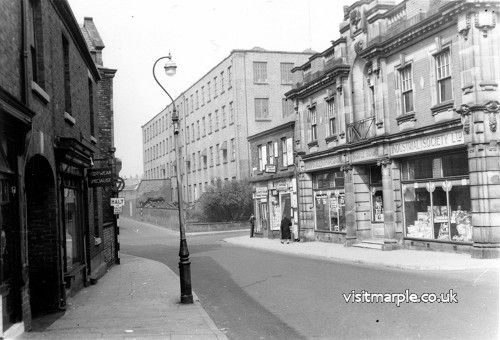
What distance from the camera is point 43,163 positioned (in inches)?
389

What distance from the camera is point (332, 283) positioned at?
12.7m

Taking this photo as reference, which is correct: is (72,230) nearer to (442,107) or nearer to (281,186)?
(442,107)

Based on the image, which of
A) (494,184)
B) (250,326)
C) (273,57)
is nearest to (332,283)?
(250,326)

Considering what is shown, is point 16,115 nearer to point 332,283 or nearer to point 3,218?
point 3,218

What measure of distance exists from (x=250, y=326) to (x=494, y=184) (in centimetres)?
1042

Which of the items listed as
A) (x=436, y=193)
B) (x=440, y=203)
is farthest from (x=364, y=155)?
(x=440, y=203)

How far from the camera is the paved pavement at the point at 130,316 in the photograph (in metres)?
8.09

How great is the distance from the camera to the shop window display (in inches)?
669

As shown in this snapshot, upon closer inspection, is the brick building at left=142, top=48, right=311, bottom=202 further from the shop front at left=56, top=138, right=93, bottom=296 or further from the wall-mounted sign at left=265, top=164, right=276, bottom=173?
the shop front at left=56, top=138, right=93, bottom=296

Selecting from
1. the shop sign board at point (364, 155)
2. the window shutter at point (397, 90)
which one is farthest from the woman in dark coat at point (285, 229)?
the window shutter at point (397, 90)

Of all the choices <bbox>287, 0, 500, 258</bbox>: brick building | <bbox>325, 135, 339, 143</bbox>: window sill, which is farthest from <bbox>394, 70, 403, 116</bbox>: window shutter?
<bbox>325, 135, 339, 143</bbox>: window sill

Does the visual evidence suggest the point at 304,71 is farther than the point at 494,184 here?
Yes

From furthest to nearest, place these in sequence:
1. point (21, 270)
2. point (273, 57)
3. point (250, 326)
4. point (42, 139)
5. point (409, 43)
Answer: point (273, 57)
point (409, 43)
point (42, 139)
point (250, 326)
point (21, 270)

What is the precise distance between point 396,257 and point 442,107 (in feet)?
17.6
